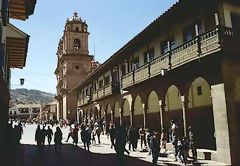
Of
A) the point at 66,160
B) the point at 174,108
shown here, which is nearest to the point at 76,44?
the point at 174,108

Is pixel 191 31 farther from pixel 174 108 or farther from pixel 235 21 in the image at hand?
pixel 174 108

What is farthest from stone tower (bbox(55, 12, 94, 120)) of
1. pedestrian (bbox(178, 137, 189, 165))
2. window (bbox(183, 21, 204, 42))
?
pedestrian (bbox(178, 137, 189, 165))

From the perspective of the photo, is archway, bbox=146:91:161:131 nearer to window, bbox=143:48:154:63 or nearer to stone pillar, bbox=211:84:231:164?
window, bbox=143:48:154:63

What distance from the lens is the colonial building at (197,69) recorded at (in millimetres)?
13031

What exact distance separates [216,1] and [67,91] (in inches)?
1674

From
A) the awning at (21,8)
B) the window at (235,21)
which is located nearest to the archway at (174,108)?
the window at (235,21)

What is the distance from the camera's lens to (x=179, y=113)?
2067cm

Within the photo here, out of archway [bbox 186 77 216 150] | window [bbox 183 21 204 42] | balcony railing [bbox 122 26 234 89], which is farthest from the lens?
archway [bbox 186 77 216 150]

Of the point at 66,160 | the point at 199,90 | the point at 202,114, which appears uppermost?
the point at 199,90

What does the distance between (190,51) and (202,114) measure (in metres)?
5.23

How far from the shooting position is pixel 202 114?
702 inches

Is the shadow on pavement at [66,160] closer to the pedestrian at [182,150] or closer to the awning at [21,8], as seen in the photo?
the pedestrian at [182,150]

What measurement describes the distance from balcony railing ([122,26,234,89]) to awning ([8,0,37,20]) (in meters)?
7.49

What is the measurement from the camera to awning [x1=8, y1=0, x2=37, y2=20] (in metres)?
14.1
